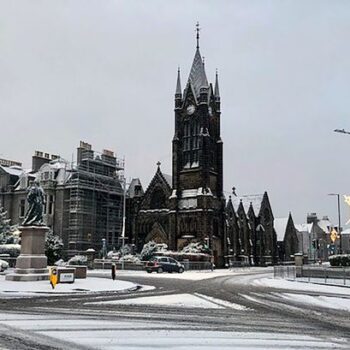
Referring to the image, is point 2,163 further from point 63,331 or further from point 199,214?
point 63,331

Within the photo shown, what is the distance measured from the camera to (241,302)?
19688 millimetres

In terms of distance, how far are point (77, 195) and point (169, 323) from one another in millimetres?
54045

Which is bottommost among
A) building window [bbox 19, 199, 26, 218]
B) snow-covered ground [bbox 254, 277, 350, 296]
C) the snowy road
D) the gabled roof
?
snow-covered ground [bbox 254, 277, 350, 296]

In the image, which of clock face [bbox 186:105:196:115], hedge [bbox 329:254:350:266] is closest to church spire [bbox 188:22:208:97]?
clock face [bbox 186:105:196:115]

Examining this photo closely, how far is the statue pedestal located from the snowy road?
7924 millimetres

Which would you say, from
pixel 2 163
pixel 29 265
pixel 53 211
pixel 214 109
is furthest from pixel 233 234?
pixel 29 265

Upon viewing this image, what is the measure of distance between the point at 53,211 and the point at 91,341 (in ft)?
195

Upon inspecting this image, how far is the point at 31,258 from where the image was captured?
27.8 metres

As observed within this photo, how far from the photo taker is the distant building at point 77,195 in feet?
217

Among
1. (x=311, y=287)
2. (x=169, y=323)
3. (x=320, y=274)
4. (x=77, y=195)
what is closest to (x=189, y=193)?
(x=77, y=195)

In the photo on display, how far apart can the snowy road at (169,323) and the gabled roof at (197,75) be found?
58.5 meters

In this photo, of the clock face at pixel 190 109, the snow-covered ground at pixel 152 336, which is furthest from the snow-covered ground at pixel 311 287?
the clock face at pixel 190 109

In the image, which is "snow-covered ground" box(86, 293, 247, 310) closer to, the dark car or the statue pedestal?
the statue pedestal

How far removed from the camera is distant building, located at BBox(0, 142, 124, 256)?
6619 centimetres
